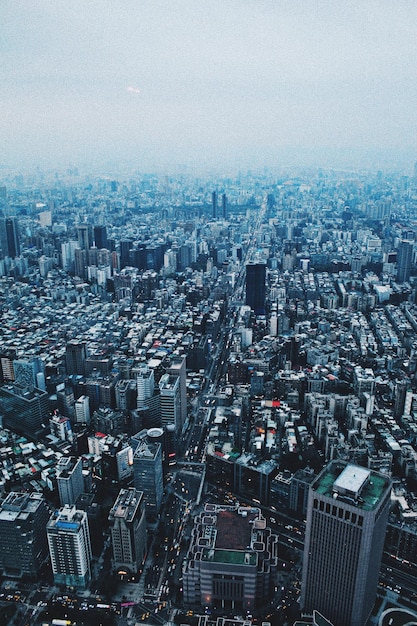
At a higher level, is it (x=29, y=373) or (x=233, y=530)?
(x=29, y=373)

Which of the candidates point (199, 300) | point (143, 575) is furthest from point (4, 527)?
point (199, 300)

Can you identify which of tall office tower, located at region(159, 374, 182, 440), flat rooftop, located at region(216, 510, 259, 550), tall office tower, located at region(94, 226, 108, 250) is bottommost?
flat rooftop, located at region(216, 510, 259, 550)

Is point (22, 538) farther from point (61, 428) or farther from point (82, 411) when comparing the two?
point (82, 411)

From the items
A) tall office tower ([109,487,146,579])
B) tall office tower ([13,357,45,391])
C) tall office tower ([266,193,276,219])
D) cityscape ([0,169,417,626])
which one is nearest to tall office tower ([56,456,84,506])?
cityscape ([0,169,417,626])

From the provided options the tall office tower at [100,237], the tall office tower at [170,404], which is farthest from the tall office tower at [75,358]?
the tall office tower at [100,237]

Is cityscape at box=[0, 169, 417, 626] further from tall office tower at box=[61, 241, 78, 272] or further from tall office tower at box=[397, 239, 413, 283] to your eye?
tall office tower at box=[61, 241, 78, 272]

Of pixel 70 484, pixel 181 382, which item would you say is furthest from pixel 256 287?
pixel 70 484
